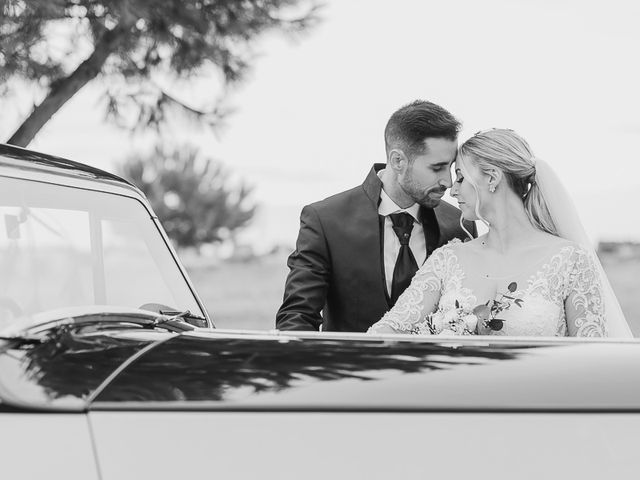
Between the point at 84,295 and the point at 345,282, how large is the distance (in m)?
1.74

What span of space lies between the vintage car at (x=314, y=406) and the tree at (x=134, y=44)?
5743 mm

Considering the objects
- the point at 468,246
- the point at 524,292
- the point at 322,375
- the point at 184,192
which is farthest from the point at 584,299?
the point at 184,192

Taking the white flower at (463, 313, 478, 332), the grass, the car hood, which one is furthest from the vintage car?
the grass

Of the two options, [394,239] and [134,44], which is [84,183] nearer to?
[394,239]

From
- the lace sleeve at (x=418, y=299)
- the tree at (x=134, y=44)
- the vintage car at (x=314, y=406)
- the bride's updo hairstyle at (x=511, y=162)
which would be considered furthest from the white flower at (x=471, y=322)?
→ the tree at (x=134, y=44)

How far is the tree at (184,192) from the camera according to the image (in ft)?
208

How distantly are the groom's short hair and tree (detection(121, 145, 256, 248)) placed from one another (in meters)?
58.1

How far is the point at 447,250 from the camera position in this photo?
13.2 feet

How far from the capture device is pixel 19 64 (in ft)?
26.2

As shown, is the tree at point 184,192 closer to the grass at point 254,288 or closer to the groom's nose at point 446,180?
the grass at point 254,288

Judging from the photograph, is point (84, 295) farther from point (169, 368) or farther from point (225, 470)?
point (225, 470)

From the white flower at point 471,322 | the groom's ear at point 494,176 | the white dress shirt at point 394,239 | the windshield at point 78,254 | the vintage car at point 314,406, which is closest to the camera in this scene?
the vintage car at point 314,406

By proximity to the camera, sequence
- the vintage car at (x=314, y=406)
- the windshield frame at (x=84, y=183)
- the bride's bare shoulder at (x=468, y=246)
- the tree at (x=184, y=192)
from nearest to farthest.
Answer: the vintage car at (x=314, y=406) → the windshield frame at (x=84, y=183) → the bride's bare shoulder at (x=468, y=246) → the tree at (x=184, y=192)

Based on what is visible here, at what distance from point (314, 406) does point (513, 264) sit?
2.31 metres
